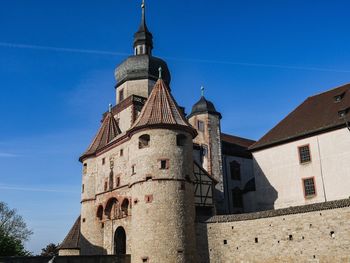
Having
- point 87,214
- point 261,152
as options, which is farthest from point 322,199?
point 87,214

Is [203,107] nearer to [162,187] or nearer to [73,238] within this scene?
[162,187]

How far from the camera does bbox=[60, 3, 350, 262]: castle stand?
84.1 feet

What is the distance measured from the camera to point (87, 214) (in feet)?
114

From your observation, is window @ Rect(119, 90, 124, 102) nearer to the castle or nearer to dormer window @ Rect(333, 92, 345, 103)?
the castle

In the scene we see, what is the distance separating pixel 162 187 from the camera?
2678 centimetres

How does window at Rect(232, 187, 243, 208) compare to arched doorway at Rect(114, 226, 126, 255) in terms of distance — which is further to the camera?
window at Rect(232, 187, 243, 208)

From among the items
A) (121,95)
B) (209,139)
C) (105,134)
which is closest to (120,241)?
(105,134)

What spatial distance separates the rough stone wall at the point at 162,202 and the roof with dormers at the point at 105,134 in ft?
28.9

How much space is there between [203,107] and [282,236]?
62.6ft

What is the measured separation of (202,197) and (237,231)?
5.73 metres

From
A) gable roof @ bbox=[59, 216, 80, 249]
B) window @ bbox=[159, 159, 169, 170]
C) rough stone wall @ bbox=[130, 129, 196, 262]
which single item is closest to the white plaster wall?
rough stone wall @ bbox=[130, 129, 196, 262]

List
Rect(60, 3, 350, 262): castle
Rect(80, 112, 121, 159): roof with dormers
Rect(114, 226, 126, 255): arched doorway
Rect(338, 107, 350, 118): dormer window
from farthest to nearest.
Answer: Rect(80, 112, 121, 159): roof with dormers < Rect(114, 226, 126, 255): arched doorway < Rect(338, 107, 350, 118): dormer window < Rect(60, 3, 350, 262): castle

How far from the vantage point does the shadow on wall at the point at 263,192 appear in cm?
3256

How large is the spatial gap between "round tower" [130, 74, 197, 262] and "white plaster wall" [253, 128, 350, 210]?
7.81 meters
